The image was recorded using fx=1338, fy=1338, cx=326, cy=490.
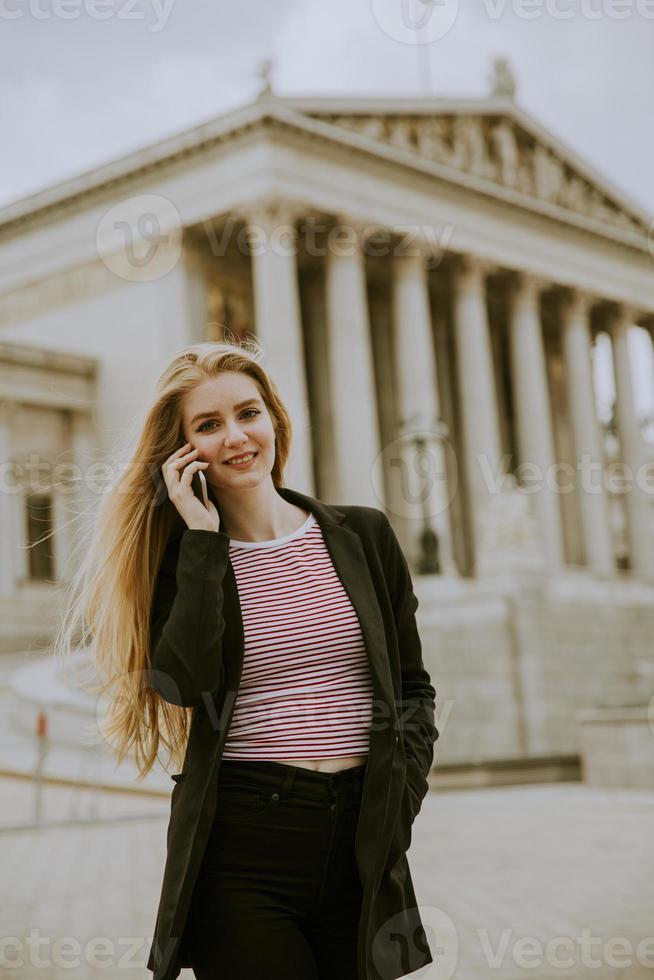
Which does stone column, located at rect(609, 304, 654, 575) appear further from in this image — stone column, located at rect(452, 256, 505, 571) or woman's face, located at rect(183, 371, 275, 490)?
woman's face, located at rect(183, 371, 275, 490)

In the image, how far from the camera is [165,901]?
137 inches

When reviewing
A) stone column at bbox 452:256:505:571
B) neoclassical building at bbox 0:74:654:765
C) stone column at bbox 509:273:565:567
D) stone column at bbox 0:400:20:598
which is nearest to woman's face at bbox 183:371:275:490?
neoclassical building at bbox 0:74:654:765

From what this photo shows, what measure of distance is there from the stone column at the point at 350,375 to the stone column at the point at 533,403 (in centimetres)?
786

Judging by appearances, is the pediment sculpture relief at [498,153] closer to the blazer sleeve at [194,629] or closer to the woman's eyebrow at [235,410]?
the woman's eyebrow at [235,410]

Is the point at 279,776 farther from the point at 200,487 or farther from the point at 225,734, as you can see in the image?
the point at 200,487

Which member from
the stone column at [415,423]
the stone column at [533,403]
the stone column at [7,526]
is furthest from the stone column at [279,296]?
the stone column at [533,403]

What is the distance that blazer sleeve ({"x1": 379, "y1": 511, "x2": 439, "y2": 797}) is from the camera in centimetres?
378

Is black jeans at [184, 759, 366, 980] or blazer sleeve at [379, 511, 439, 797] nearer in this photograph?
black jeans at [184, 759, 366, 980]

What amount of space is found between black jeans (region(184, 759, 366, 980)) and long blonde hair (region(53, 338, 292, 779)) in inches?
15.6

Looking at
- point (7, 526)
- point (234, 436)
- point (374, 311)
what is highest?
point (374, 311)

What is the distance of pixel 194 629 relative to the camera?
3457 millimetres

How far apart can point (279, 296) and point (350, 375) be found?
3.40 meters

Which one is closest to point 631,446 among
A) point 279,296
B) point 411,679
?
point 279,296

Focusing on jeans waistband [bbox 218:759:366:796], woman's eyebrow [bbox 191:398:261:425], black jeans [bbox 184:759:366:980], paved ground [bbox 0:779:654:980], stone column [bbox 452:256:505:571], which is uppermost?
stone column [bbox 452:256:505:571]
